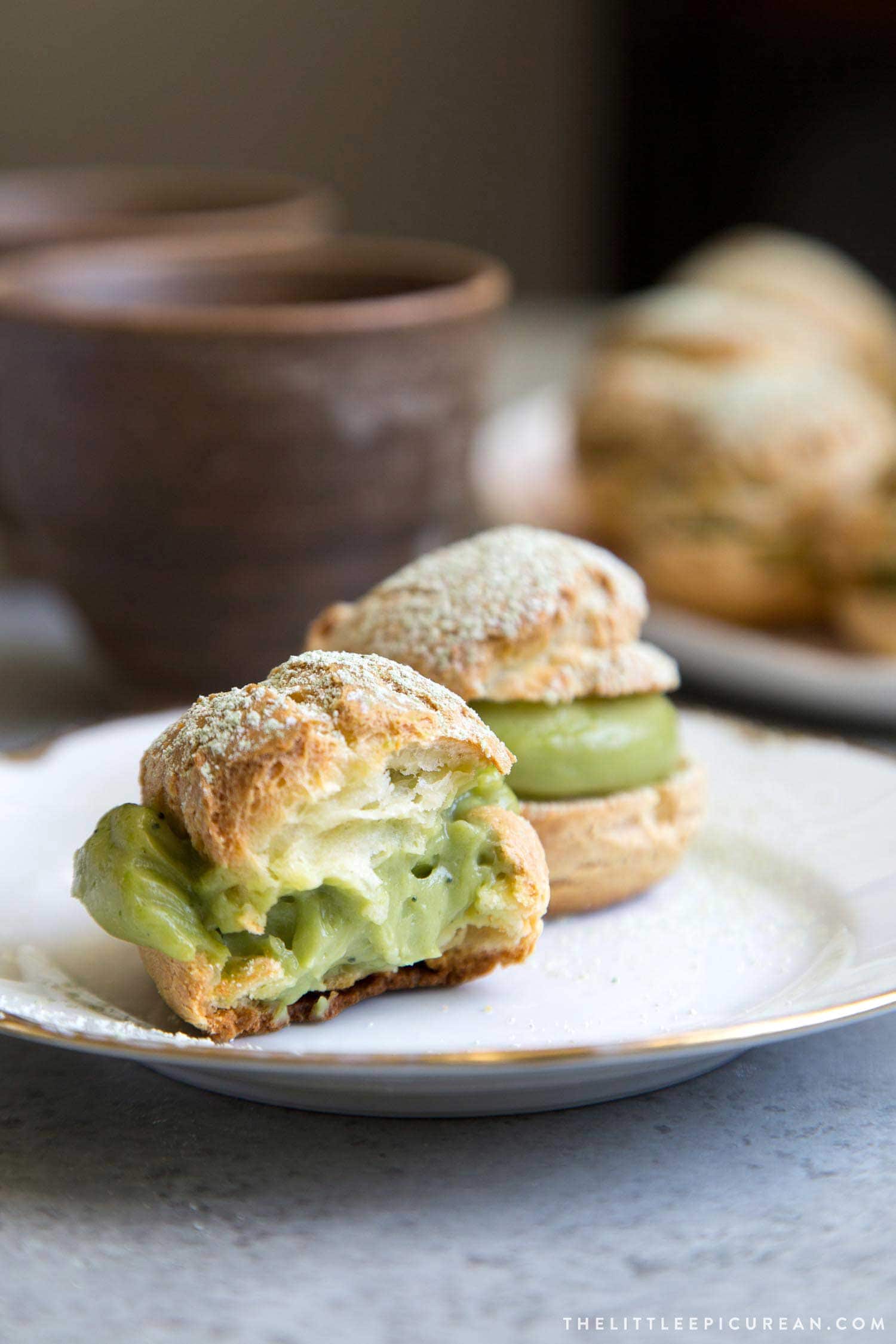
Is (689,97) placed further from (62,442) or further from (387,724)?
(387,724)

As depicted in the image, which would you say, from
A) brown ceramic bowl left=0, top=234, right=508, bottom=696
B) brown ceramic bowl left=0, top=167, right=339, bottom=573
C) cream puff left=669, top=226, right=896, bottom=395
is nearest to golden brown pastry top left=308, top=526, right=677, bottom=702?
brown ceramic bowl left=0, top=234, right=508, bottom=696

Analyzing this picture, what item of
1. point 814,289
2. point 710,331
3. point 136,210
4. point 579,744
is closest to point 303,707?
point 579,744

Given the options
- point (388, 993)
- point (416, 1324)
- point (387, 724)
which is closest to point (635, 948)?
point (388, 993)

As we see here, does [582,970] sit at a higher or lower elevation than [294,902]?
lower

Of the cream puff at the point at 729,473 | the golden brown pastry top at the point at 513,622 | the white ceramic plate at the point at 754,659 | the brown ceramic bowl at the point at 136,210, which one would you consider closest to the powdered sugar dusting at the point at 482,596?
the golden brown pastry top at the point at 513,622

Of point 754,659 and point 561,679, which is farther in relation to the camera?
point 754,659

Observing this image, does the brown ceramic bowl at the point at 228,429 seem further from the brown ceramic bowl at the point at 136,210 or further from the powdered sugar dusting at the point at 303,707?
the powdered sugar dusting at the point at 303,707

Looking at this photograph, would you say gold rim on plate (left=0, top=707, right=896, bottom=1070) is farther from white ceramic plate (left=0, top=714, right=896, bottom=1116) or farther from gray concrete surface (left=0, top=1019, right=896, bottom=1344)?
gray concrete surface (left=0, top=1019, right=896, bottom=1344)

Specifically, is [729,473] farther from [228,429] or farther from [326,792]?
[326,792]
